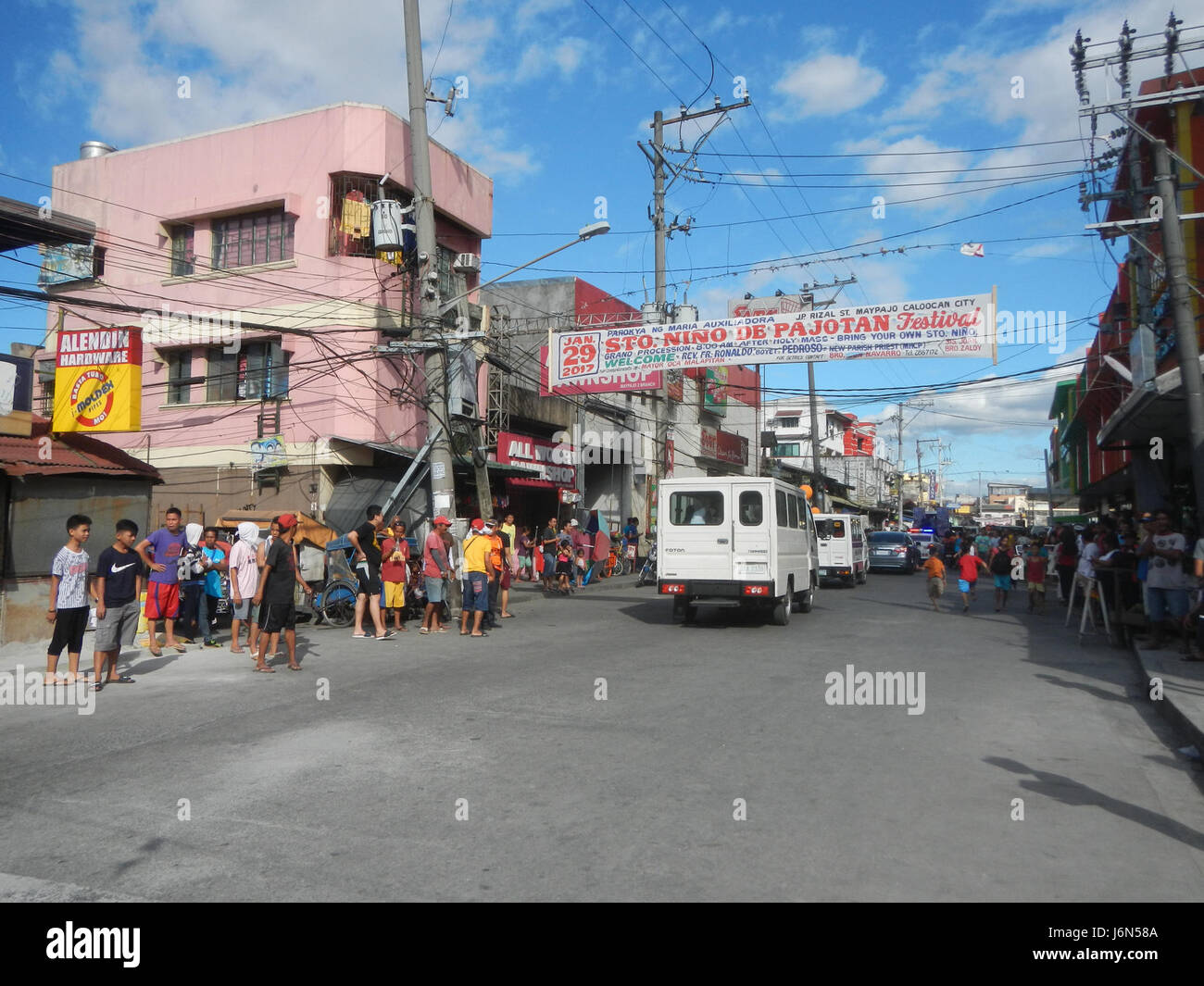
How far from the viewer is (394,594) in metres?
13.9

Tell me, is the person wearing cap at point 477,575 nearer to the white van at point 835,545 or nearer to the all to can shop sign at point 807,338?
the all to can shop sign at point 807,338

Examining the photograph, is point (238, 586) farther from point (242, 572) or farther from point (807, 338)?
point (807, 338)

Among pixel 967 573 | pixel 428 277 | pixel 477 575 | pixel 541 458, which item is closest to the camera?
pixel 477 575

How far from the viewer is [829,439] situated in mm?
70188

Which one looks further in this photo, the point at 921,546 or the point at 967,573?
the point at 921,546

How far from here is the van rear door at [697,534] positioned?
15086 millimetres

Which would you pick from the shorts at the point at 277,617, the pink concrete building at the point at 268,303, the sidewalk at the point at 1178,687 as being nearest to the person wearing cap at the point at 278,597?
the shorts at the point at 277,617

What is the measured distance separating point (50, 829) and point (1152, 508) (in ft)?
60.4

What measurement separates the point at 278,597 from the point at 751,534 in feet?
26.1

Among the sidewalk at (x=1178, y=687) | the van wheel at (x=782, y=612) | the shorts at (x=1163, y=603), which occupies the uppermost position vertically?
the shorts at (x=1163, y=603)

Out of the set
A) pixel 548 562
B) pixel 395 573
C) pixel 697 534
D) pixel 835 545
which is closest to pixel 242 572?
pixel 395 573

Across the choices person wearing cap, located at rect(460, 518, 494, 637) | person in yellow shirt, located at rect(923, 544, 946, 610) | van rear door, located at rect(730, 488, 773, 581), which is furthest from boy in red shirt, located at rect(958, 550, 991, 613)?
person wearing cap, located at rect(460, 518, 494, 637)

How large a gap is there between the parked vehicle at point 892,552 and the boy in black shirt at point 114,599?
30.8 meters
